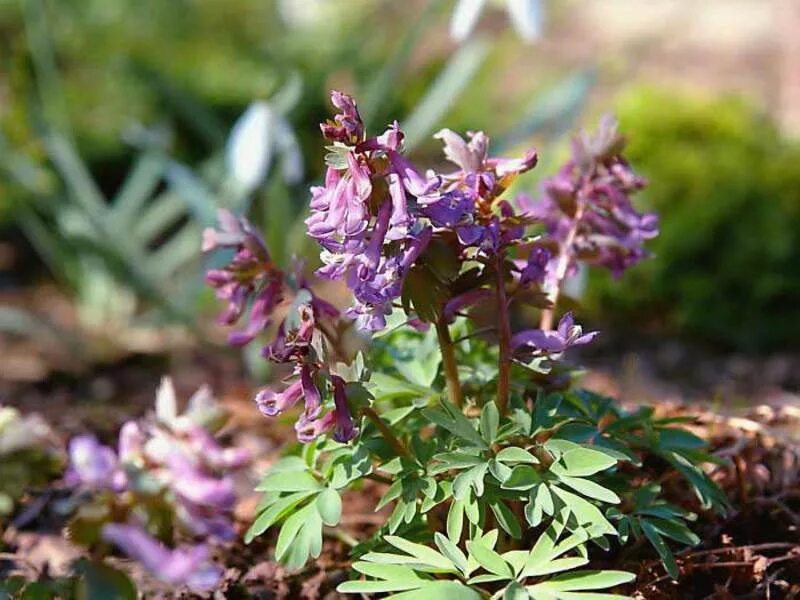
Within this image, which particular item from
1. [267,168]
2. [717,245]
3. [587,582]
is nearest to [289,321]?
[587,582]

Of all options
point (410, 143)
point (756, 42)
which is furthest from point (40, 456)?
point (756, 42)

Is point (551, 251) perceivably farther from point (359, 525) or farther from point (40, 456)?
point (40, 456)

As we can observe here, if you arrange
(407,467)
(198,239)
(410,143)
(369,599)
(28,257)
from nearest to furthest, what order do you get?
(407,467) < (369,599) < (410,143) < (198,239) < (28,257)

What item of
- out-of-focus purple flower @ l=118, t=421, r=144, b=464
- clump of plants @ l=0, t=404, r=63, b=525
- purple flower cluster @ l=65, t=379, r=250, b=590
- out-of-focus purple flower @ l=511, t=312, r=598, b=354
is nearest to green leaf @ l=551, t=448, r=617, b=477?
out-of-focus purple flower @ l=511, t=312, r=598, b=354

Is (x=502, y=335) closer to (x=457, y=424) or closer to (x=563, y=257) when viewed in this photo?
(x=457, y=424)

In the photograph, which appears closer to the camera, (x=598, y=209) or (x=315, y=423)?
(x=315, y=423)

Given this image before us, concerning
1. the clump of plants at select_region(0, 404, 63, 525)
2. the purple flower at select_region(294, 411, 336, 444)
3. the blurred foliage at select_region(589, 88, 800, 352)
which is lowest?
the purple flower at select_region(294, 411, 336, 444)

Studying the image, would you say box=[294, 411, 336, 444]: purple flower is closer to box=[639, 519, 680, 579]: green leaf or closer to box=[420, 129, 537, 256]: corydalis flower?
box=[420, 129, 537, 256]: corydalis flower
